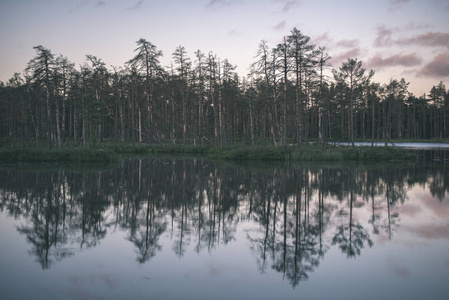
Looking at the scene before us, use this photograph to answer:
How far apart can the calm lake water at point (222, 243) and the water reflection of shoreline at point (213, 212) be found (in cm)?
5

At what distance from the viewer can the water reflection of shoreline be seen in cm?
838

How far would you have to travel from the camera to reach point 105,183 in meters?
18.3

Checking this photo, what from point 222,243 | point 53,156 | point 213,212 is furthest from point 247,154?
point 222,243

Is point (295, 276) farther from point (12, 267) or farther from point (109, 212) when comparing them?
point (109, 212)

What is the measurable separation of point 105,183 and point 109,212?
23.0ft

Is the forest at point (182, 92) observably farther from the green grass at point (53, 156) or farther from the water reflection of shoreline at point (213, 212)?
the water reflection of shoreline at point (213, 212)

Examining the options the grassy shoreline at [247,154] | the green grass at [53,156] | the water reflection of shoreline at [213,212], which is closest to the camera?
the water reflection of shoreline at [213,212]

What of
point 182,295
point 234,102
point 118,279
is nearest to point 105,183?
point 118,279

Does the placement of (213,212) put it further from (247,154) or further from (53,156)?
(53,156)

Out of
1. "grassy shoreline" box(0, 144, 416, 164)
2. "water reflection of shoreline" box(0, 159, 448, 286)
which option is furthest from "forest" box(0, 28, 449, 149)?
"water reflection of shoreline" box(0, 159, 448, 286)

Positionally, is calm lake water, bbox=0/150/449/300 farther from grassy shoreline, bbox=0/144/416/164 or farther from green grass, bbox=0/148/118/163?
grassy shoreline, bbox=0/144/416/164

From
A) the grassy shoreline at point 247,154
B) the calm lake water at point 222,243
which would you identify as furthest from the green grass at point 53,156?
the calm lake water at point 222,243

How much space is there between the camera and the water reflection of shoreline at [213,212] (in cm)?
838

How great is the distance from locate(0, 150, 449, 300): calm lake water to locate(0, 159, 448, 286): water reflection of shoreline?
1.8 inches
